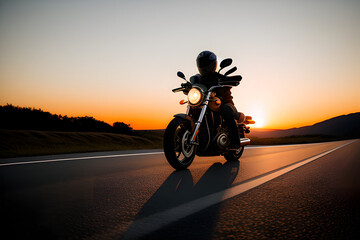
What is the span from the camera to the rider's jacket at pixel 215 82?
6.77 m

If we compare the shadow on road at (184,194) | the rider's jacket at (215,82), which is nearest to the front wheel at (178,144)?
the shadow on road at (184,194)

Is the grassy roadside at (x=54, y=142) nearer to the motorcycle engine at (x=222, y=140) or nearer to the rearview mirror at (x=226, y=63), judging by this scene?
the motorcycle engine at (x=222, y=140)

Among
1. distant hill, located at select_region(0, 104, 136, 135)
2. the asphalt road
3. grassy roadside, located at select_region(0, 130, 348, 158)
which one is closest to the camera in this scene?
the asphalt road

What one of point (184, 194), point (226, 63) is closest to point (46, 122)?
point (226, 63)

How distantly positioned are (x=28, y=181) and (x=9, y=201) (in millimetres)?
1376

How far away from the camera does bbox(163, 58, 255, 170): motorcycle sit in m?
5.55

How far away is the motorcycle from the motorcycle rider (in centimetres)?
11

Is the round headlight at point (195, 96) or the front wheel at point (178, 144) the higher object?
the round headlight at point (195, 96)

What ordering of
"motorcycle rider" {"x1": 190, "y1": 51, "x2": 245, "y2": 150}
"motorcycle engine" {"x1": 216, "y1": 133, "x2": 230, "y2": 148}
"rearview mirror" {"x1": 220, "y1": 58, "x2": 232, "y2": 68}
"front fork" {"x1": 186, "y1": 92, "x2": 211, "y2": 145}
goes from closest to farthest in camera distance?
1. "front fork" {"x1": 186, "y1": 92, "x2": 211, "y2": 145}
2. "motorcycle engine" {"x1": 216, "y1": 133, "x2": 230, "y2": 148}
3. "rearview mirror" {"x1": 220, "y1": 58, "x2": 232, "y2": 68}
4. "motorcycle rider" {"x1": 190, "y1": 51, "x2": 245, "y2": 150}

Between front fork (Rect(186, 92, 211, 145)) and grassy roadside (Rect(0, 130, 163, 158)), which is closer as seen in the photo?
front fork (Rect(186, 92, 211, 145))

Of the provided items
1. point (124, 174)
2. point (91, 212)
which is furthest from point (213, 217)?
point (124, 174)

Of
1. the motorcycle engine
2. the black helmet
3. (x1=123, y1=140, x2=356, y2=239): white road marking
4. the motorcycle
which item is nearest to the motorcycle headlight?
the motorcycle

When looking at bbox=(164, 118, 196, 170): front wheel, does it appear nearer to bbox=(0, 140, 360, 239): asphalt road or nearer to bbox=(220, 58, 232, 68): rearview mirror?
bbox=(0, 140, 360, 239): asphalt road

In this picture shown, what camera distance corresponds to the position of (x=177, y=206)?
118 inches
